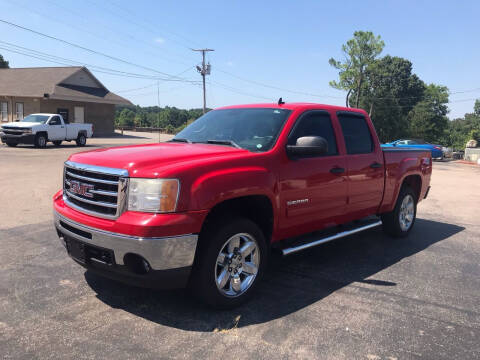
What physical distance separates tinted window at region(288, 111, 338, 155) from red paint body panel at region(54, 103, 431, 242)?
0.07 m

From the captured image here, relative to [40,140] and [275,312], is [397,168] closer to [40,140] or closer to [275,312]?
[275,312]

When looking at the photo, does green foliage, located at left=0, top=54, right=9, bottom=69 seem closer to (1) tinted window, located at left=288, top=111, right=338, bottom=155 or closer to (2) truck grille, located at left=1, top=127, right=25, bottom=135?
(2) truck grille, located at left=1, top=127, right=25, bottom=135

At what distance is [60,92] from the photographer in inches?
1314

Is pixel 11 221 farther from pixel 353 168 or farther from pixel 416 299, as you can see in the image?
pixel 416 299

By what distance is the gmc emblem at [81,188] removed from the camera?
344 cm

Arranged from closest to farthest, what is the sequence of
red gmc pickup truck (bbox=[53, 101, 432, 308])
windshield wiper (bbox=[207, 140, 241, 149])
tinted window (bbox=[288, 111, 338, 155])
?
red gmc pickup truck (bbox=[53, 101, 432, 308]), windshield wiper (bbox=[207, 140, 241, 149]), tinted window (bbox=[288, 111, 338, 155])

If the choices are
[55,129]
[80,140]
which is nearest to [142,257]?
[55,129]

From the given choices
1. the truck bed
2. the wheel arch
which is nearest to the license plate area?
the wheel arch

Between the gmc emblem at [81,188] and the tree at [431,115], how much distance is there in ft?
225

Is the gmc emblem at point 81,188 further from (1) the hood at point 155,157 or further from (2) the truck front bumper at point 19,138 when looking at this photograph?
(2) the truck front bumper at point 19,138

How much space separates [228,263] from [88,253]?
1.21 metres

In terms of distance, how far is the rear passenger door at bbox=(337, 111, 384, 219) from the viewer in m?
4.90

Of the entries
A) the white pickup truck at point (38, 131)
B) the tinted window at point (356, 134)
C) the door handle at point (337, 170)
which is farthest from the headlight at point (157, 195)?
the white pickup truck at point (38, 131)

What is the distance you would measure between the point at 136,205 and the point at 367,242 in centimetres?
413
